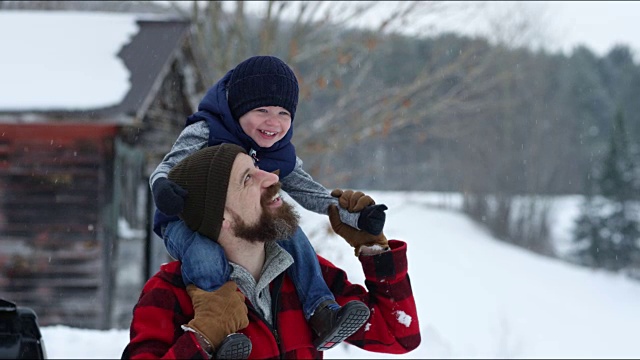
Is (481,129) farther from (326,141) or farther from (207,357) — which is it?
A: (207,357)

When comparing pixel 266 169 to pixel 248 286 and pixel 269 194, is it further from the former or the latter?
pixel 248 286

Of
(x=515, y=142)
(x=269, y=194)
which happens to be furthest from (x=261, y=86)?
(x=515, y=142)

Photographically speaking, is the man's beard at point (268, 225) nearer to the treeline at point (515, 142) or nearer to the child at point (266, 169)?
the child at point (266, 169)

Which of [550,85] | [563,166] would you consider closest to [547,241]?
[563,166]

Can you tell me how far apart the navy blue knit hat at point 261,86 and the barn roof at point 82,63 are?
464 cm

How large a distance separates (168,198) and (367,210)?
540 mm

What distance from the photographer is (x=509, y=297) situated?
19016mm

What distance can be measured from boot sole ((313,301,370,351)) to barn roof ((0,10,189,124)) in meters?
5.04

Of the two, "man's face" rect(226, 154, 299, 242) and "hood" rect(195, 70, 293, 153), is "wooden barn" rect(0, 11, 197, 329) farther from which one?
"man's face" rect(226, 154, 299, 242)

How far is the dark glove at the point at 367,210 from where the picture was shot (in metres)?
1.91

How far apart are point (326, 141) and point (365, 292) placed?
24.9ft

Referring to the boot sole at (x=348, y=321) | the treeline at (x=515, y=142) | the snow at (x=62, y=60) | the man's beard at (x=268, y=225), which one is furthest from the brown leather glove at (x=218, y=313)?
the treeline at (x=515, y=142)

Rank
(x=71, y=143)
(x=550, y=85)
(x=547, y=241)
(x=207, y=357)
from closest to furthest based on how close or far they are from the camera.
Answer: (x=207, y=357), (x=71, y=143), (x=547, y=241), (x=550, y=85)

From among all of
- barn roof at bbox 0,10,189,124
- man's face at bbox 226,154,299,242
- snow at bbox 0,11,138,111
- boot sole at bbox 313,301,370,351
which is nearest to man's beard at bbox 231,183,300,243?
man's face at bbox 226,154,299,242
